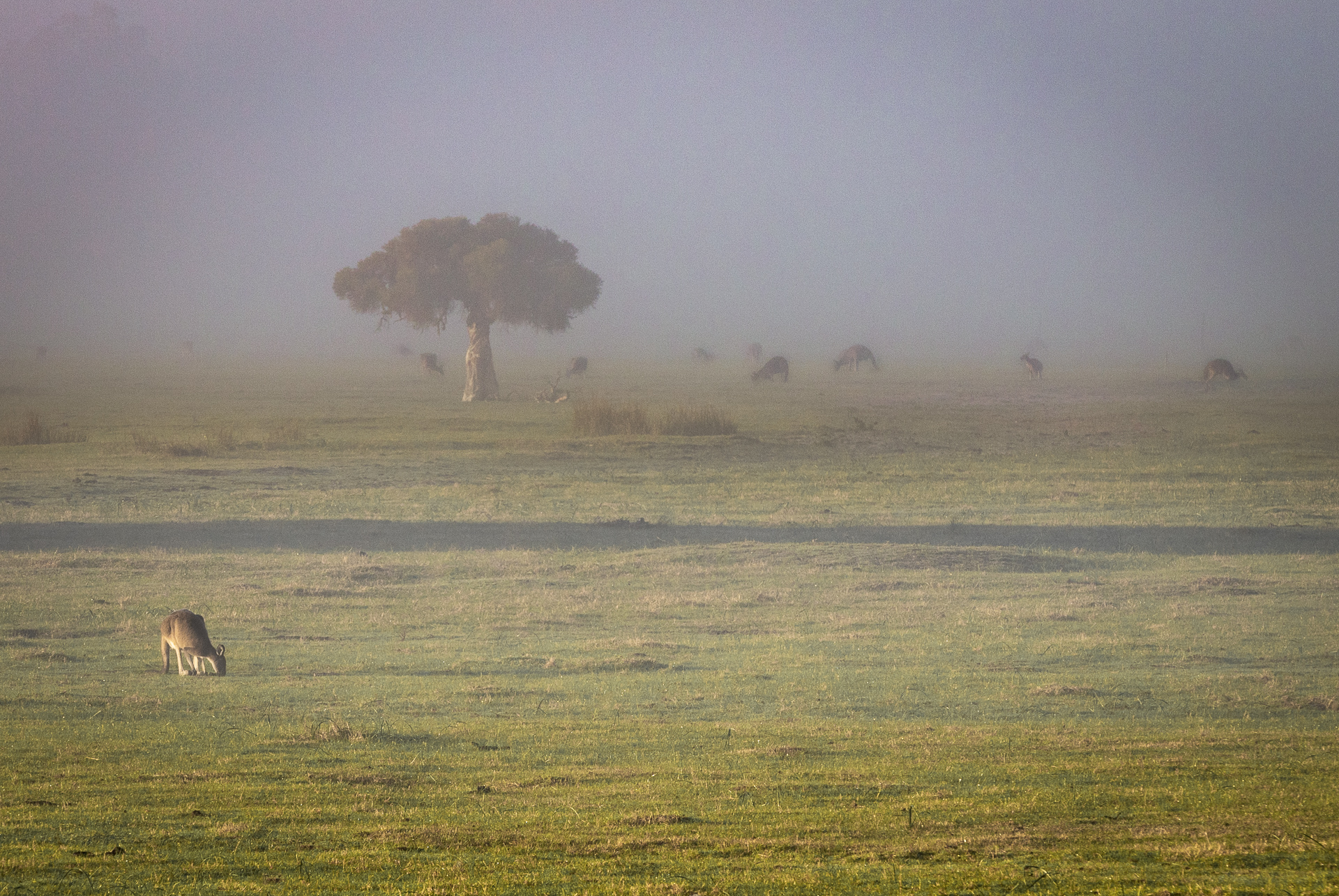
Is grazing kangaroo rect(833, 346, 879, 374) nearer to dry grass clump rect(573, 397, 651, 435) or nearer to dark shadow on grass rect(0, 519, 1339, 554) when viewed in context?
dry grass clump rect(573, 397, 651, 435)

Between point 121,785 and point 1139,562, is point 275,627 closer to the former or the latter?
point 121,785

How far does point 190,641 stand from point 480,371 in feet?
152

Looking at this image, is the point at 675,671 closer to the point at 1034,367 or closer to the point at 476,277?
the point at 476,277

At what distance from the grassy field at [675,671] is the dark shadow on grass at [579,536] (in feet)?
0.49

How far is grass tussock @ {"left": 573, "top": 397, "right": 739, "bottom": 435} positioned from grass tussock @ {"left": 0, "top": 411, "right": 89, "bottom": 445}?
1755cm

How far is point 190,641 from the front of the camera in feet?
45.9

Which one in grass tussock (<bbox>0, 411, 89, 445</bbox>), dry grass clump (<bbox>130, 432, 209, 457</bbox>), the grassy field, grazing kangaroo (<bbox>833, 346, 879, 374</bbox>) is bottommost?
the grassy field

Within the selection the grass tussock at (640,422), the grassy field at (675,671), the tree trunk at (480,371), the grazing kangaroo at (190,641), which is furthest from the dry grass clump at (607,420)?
the grazing kangaroo at (190,641)

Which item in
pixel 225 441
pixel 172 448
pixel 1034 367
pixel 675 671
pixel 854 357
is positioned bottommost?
pixel 675 671

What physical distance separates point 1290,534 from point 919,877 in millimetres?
23520

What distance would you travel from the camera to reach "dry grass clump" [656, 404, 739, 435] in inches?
1766

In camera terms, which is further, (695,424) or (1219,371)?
(1219,371)

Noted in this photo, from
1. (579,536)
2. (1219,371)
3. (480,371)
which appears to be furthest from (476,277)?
(1219,371)

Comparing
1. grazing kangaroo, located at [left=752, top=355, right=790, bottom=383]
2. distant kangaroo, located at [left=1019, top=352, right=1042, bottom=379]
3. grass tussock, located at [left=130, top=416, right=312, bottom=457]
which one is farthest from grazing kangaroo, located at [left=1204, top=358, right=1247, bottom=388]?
grass tussock, located at [left=130, top=416, right=312, bottom=457]
